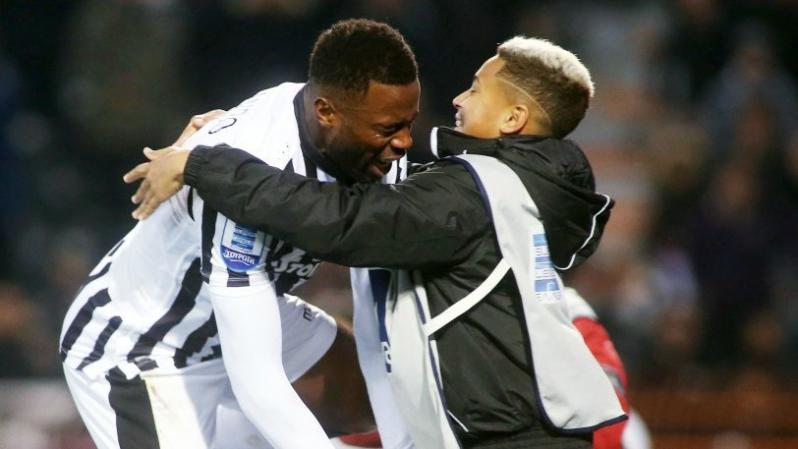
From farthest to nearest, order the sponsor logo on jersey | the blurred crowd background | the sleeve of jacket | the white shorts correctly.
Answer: the blurred crowd background → the white shorts → the sponsor logo on jersey → the sleeve of jacket

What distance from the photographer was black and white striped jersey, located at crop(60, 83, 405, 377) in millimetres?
2789

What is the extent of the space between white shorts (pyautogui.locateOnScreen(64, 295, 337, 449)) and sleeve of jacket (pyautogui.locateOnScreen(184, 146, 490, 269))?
0.46 m

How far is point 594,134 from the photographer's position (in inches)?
283

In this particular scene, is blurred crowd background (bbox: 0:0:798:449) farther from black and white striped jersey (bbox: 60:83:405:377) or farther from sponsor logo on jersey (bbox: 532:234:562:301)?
sponsor logo on jersey (bbox: 532:234:562:301)

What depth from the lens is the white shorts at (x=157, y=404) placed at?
2994mm

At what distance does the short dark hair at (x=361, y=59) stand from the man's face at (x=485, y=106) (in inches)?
7.3

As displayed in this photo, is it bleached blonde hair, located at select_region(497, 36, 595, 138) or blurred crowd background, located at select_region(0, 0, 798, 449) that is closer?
bleached blonde hair, located at select_region(497, 36, 595, 138)

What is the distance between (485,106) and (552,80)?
15 cm

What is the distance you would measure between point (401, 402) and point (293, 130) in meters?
0.61

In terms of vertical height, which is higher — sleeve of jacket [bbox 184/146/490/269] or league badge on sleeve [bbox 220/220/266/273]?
sleeve of jacket [bbox 184/146/490/269]

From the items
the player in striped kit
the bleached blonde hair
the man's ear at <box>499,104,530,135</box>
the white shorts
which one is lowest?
the white shorts

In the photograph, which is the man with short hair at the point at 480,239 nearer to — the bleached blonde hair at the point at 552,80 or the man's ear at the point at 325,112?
the bleached blonde hair at the point at 552,80

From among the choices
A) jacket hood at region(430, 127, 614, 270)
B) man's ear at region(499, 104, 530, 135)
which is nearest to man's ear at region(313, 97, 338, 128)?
jacket hood at region(430, 127, 614, 270)

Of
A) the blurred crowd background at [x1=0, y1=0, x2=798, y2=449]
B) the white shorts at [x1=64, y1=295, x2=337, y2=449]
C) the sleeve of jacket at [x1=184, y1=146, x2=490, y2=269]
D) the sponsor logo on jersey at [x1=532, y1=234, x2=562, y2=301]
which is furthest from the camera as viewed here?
the blurred crowd background at [x1=0, y1=0, x2=798, y2=449]
